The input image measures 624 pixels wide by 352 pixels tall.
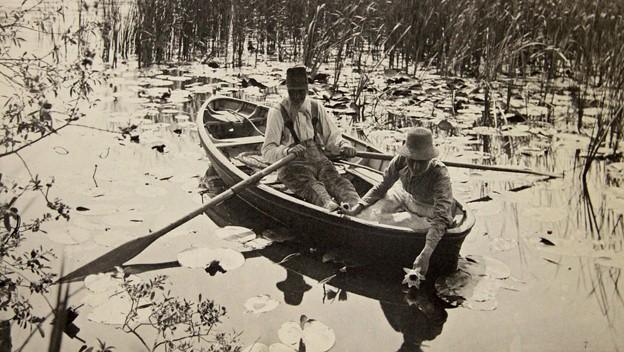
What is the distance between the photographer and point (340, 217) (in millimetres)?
3459

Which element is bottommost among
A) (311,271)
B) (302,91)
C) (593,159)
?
(311,271)

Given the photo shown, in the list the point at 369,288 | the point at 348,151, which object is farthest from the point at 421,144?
the point at 348,151

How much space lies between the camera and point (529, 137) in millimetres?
5777

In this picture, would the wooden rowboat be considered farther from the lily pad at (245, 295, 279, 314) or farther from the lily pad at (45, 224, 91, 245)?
the lily pad at (45, 224, 91, 245)

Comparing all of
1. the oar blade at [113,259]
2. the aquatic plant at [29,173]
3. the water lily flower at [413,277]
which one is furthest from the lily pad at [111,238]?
the water lily flower at [413,277]

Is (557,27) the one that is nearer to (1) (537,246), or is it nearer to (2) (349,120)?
(2) (349,120)

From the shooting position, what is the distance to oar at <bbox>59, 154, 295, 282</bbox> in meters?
3.26

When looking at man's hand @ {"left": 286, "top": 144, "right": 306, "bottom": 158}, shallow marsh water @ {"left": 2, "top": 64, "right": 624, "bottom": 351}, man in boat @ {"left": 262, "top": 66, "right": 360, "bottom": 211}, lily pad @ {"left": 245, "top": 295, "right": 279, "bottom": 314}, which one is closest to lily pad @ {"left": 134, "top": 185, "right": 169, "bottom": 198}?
shallow marsh water @ {"left": 2, "top": 64, "right": 624, "bottom": 351}

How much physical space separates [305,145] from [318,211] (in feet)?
2.67

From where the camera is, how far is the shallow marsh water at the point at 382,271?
9.74ft

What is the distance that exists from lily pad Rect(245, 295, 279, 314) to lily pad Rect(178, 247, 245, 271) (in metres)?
0.36

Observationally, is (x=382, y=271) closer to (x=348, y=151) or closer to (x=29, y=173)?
(x=348, y=151)

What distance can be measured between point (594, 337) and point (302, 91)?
7.65ft

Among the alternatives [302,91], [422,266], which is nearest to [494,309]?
[422,266]
